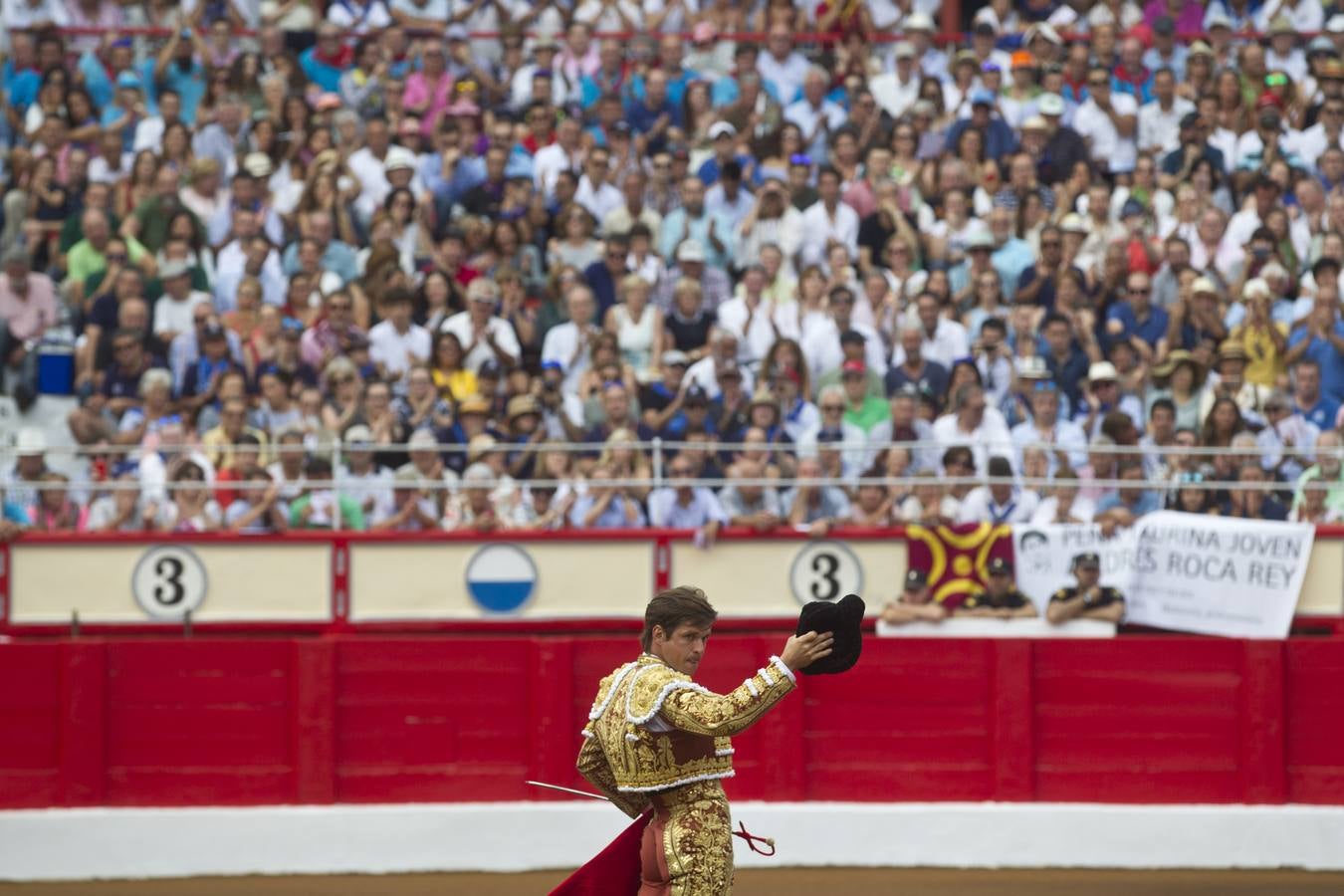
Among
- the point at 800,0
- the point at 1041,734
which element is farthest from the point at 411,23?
the point at 1041,734

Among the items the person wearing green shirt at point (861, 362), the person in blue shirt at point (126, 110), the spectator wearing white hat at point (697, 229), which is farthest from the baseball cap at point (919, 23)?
the person in blue shirt at point (126, 110)

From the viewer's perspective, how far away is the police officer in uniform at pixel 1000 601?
33.9ft

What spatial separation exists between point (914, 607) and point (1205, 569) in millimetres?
1461

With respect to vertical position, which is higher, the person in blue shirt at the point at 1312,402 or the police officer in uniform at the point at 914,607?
the person in blue shirt at the point at 1312,402

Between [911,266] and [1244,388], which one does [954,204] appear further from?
[1244,388]

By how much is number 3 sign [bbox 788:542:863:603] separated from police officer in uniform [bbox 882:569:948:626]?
23.2 inches

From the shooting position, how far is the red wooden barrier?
9023 millimetres

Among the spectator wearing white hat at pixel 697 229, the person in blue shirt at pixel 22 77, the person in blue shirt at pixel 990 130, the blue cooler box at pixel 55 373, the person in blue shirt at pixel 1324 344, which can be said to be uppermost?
the person in blue shirt at pixel 22 77

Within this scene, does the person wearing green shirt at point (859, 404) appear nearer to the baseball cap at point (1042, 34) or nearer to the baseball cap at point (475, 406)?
the baseball cap at point (475, 406)

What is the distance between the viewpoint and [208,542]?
435 inches

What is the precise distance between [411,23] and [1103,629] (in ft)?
24.2

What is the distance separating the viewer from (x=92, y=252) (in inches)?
499

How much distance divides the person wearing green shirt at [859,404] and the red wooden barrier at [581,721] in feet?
8.32

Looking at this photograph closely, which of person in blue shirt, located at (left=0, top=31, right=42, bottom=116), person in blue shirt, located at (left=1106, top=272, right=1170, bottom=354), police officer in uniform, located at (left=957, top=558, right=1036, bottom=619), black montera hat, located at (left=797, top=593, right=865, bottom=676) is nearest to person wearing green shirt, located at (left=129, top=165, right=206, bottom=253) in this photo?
person in blue shirt, located at (left=0, top=31, right=42, bottom=116)
